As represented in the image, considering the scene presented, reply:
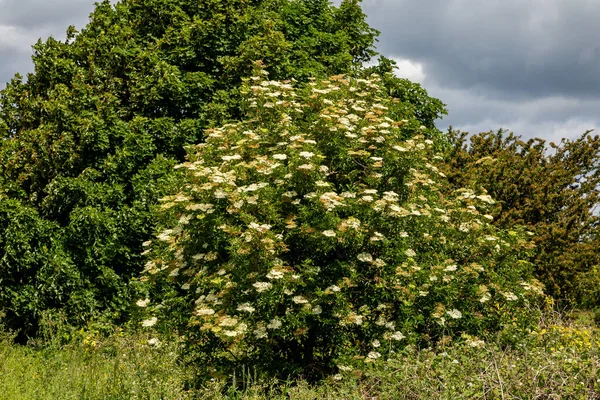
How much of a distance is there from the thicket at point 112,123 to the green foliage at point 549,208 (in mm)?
2541

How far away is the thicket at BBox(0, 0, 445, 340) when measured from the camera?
36.4 ft

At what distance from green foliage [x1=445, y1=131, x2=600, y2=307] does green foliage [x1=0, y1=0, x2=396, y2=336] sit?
13.6 feet

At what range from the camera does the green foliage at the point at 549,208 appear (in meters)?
13.3

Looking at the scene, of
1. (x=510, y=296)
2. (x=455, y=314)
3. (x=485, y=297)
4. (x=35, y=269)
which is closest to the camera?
(x=455, y=314)

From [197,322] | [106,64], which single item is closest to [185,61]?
[106,64]

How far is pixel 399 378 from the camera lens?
6.42 metres

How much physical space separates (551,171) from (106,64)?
1030 centimetres

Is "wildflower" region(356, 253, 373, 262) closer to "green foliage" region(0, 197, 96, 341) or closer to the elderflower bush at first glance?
the elderflower bush

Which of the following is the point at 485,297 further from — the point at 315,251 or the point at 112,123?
the point at 112,123

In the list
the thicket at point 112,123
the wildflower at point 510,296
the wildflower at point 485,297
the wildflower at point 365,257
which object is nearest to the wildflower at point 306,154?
the wildflower at point 365,257

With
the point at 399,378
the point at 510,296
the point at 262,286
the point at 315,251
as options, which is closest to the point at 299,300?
the point at 262,286

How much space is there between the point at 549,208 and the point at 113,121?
9.39m

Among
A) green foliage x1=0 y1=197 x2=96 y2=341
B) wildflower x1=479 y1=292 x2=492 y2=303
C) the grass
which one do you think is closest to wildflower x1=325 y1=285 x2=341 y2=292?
the grass

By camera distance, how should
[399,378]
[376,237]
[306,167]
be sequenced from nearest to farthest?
[399,378], [306,167], [376,237]
